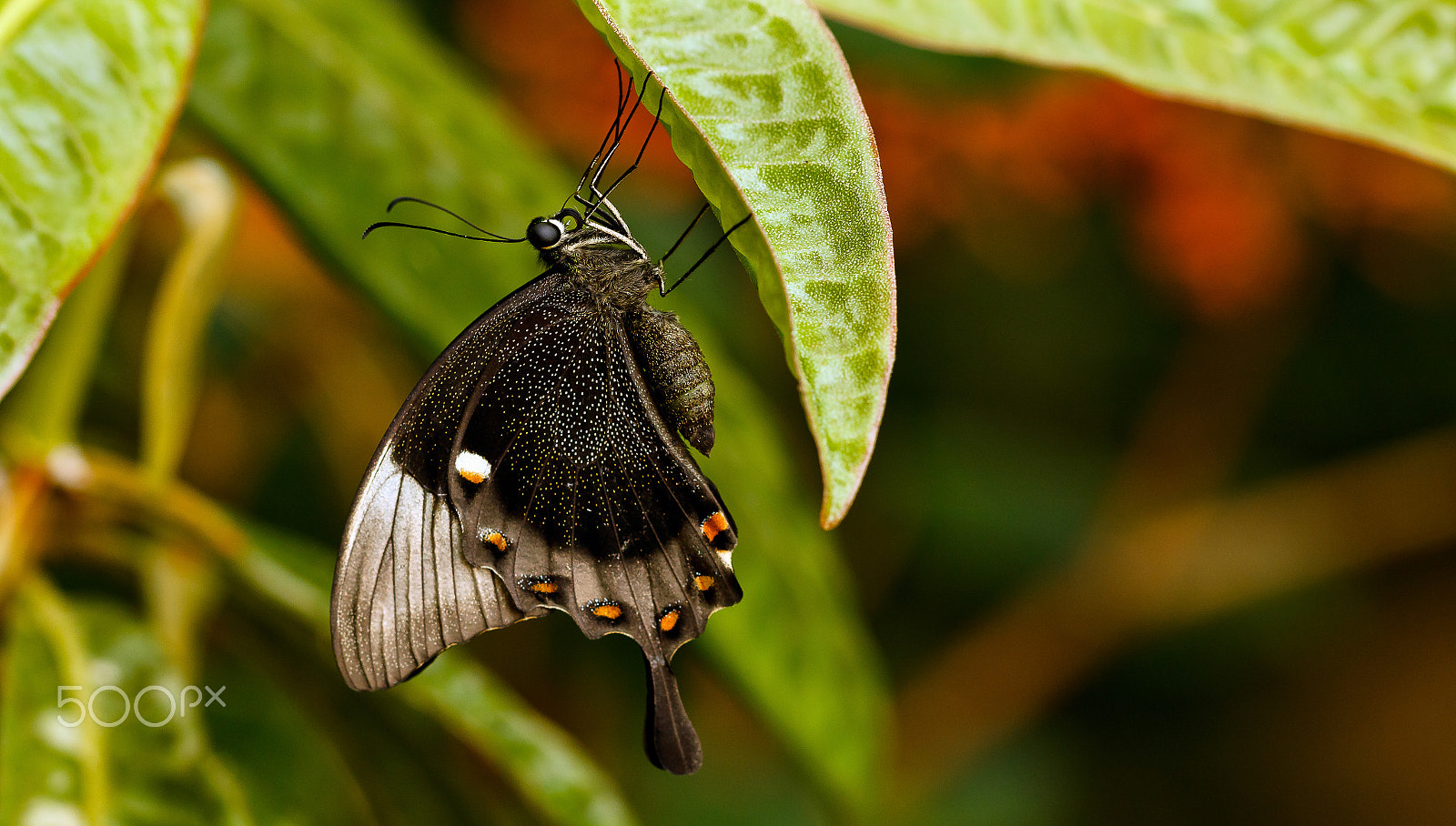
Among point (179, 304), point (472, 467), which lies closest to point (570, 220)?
point (472, 467)

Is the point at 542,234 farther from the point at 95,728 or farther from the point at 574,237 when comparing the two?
the point at 95,728

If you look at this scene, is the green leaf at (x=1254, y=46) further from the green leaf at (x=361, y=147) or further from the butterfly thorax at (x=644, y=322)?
the green leaf at (x=361, y=147)

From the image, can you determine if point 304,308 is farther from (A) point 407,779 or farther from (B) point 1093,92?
(B) point 1093,92

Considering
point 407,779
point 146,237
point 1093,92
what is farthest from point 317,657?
point 1093,92

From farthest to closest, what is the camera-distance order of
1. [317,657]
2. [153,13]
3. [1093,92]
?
[1093,92] → [317,657] → [153,13]

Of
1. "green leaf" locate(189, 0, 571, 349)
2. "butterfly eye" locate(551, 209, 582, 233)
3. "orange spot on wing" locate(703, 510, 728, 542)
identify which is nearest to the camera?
"orange spot on wing" locate(703, 510, 728, 542)

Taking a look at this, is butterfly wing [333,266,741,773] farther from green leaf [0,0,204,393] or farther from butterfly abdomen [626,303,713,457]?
green leaf [0,0,204,393]

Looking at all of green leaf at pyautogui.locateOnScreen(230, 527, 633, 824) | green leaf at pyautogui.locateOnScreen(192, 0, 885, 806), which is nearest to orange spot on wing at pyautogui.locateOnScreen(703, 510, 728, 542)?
green leaf at pyautogui.locateOnScreen(192, 0, 885, 806)
